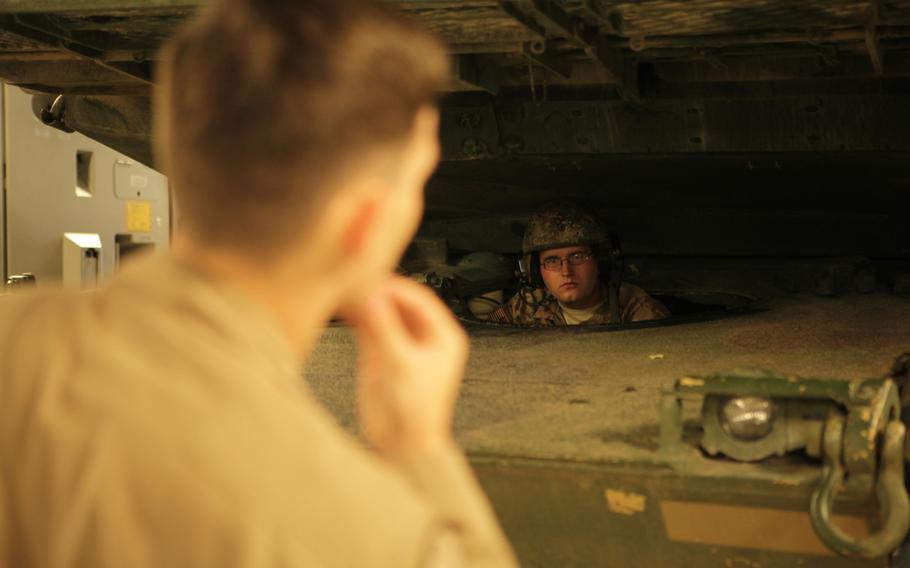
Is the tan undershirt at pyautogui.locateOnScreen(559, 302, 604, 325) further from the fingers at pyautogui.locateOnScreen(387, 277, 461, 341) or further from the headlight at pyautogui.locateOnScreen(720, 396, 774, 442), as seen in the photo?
the fingers at pyautogui.locateOnScreen(387, 277, 461, 341)

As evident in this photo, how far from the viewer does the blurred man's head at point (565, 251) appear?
4664 millimetres

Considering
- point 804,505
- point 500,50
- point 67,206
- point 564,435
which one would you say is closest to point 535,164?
point 500,50

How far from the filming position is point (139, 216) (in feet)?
28.7

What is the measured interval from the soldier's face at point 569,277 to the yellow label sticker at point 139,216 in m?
4.46

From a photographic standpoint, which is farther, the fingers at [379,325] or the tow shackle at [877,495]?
the tow shackle at [877,495]

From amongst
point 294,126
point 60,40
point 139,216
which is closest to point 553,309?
point 60,40

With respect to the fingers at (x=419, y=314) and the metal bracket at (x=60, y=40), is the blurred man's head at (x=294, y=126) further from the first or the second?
the metal bracket at (x=60, y=40)

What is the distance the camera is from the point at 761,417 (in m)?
2.54

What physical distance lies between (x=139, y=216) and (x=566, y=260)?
470 cm

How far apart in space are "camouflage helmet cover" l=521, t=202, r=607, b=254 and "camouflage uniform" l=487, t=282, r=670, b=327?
11.6 inches

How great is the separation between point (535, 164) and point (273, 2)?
11.3ft

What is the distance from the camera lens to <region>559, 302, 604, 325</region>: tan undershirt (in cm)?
508

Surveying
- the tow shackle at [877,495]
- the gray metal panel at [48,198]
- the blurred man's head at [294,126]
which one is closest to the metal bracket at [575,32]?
the tow shackle at [877,495]

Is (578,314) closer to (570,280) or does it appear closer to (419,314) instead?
(570,280)
